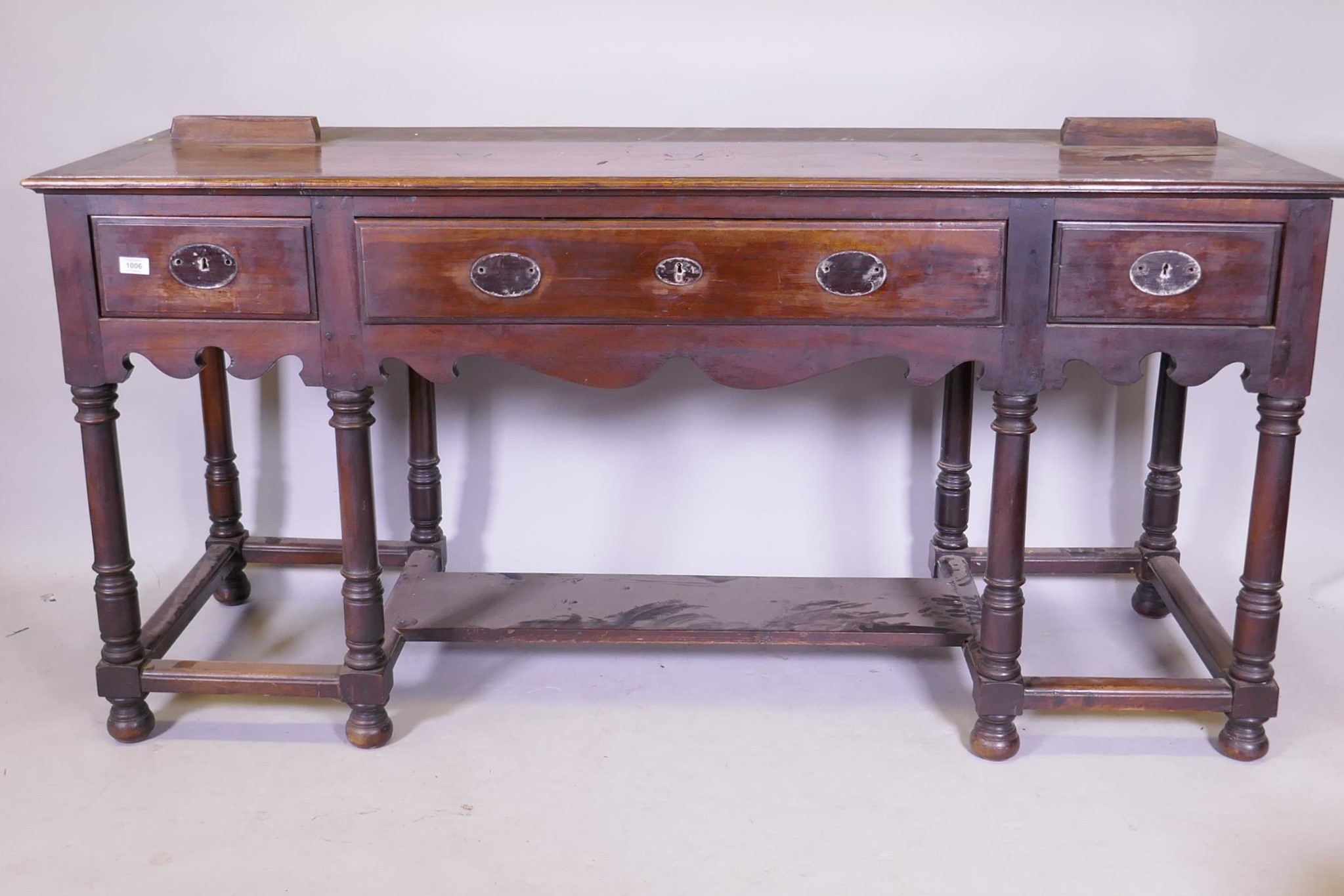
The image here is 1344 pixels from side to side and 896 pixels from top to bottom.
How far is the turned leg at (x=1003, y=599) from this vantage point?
9.36 feet

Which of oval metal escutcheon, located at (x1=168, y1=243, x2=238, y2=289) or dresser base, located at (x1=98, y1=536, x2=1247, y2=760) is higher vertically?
oval metal escutcheon, located at (x1=168, y1=243, x2=238, y2=289)

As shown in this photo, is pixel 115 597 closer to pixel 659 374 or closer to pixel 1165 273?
pixel 659 374

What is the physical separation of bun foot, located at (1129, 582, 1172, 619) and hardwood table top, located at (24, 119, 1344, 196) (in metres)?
1.09

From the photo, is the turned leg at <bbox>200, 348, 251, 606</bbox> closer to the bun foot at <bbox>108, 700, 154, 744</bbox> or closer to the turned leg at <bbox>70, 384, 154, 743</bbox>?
the turned leg at <bbox>70, 384, 154, 743</bbox>

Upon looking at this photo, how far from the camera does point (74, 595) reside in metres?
3.77

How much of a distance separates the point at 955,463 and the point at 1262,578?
0.85 metres

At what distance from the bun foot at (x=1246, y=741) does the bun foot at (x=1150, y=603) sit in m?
0.67

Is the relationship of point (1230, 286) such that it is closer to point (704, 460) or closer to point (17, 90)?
point (704, 460)

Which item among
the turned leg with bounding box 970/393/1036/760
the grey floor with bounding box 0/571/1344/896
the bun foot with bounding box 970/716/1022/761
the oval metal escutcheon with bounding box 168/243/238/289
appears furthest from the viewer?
the bun foot with bounding box 970/716/1022/761

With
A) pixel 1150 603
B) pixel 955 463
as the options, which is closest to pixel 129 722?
pixel 955 463

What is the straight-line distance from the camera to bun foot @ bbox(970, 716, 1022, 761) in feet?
9.73

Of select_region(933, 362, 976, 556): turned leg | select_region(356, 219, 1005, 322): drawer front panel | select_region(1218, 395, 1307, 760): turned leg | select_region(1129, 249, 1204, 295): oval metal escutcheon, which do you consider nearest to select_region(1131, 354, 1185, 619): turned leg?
select_region(933, 362, 976, 556): turned leg

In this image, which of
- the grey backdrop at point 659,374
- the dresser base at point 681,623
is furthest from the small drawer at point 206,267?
the grey backdrop at point 659,374

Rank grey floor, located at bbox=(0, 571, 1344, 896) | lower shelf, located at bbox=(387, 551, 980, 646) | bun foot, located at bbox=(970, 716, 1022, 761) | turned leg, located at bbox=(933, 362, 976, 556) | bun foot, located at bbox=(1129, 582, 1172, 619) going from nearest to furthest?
Result: grey floor, located at bbox=(0, 571, 1344, 896) → bun foot, located at bbox=(970, 716, 1022, 761) → lower shelf, located at bbox=(387, 551, 980, 646) → turned leg, located at bbox=(933, 362, 976, 556) → bun foot, located at bbox=(1129, 582, 1172, 619)
